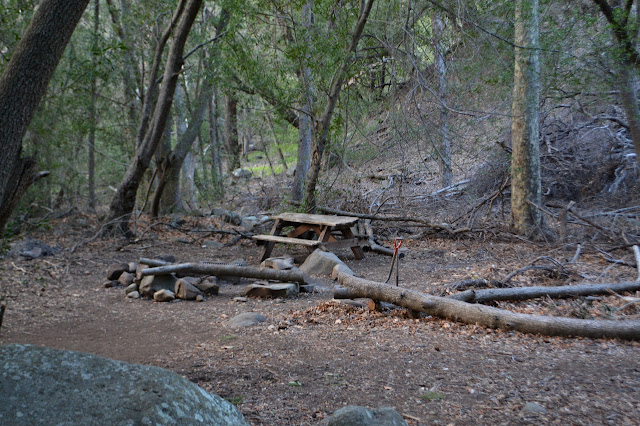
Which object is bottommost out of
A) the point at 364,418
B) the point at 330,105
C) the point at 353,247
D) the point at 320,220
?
the point at 364,418

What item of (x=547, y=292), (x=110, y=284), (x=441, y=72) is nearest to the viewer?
(x=547, y=292)

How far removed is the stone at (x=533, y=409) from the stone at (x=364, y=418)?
98 cm

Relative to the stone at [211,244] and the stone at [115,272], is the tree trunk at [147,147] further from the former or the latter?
the stone at [115,272]

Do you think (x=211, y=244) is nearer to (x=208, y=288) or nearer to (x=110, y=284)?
(x=110, y=284)

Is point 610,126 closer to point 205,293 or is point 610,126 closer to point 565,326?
point 565,326

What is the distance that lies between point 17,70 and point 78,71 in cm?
629

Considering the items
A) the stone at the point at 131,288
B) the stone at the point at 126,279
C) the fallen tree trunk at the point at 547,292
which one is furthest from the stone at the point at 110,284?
the fallen tree trunk at the point at 547,292

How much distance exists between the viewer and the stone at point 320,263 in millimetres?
8539

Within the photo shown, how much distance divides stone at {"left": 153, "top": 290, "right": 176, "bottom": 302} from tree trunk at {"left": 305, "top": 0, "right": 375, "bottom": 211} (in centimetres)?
439

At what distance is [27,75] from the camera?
3891 millimetres

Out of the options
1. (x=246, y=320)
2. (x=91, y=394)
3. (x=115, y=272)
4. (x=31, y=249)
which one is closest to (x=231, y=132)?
(x=31, y=249)

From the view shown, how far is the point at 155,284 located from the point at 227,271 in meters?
1.07

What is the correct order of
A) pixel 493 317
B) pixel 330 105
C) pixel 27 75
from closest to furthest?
pixel 27 75 → pixel 493 317 → pixel 330 105

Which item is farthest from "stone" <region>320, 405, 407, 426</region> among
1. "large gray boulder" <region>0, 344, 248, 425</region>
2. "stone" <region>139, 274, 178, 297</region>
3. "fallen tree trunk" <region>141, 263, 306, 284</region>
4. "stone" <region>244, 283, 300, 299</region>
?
"stone" <region>139, 274, 178, 297</region>
